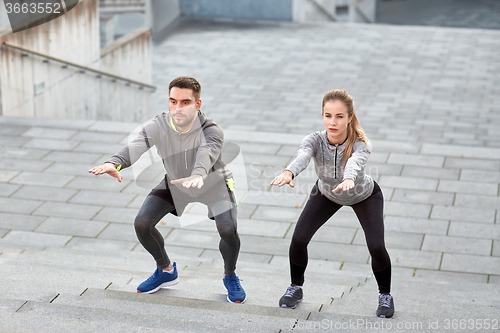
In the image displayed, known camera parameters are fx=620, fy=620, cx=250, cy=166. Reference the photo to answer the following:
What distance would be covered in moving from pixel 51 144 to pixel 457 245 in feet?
18.6

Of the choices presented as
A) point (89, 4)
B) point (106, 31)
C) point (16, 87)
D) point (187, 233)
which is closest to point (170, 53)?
point (106, 31)

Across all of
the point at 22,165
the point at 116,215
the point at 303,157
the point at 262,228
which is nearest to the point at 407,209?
the point at 262,228

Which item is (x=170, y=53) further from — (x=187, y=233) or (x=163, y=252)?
(x=163, y=252)

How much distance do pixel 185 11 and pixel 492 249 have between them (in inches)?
770

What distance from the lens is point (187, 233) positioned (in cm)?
657

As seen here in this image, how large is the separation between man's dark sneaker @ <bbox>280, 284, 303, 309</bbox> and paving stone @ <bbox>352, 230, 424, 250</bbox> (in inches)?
81.3

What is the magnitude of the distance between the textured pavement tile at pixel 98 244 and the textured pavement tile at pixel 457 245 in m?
2.98

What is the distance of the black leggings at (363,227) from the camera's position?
4027 millimetres

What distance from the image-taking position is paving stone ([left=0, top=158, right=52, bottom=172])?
7.99 meters

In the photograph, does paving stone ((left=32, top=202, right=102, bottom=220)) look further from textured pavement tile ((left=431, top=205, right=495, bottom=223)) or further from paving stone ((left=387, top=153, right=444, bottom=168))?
paving stone ((left=387, top=153, right=444, bottom=168))

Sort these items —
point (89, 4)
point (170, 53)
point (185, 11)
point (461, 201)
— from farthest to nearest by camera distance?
point (185, 11) → point (170, 53) → point (89, 4) → point (461, 201)

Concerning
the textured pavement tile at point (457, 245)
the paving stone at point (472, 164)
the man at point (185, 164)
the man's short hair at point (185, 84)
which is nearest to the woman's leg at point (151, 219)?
the man at point (185, 164)

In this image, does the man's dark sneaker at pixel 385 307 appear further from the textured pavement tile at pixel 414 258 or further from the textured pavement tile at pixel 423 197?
the textured pavement tile at pixel 423 197

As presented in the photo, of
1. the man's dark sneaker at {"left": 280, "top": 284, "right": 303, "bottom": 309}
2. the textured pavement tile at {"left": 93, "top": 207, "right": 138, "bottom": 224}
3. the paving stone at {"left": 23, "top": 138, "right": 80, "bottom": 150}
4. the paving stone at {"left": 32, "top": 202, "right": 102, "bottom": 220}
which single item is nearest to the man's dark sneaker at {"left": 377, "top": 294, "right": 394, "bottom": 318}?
the man's dark sneaker at {"left": 280, "top": 284, "right": 303, "bottom": 309}
